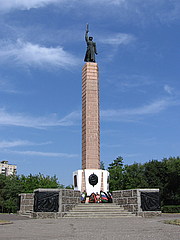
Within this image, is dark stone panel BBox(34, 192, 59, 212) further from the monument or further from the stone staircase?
the monument

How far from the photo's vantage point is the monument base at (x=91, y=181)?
80.1ft

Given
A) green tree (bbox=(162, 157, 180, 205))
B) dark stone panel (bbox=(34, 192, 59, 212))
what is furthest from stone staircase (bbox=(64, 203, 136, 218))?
green tree (bbox=(162, 157, 180, 205))

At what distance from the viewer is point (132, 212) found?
2016 centimetres

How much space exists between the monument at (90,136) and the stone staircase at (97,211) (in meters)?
3.25

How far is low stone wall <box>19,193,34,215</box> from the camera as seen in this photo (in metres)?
23.7

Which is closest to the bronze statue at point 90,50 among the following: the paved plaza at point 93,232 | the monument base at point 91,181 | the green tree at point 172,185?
the monument base at point 91,181

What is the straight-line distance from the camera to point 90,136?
86.5ft

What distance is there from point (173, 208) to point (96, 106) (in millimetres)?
11396

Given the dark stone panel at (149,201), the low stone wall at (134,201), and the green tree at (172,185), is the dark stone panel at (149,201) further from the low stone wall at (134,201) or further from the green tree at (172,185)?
the green tree at (172,185)

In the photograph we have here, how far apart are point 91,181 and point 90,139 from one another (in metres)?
3.80

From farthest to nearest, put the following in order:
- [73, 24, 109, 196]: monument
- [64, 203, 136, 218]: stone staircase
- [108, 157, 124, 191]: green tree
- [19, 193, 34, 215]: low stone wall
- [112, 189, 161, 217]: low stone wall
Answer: [108, 157, 124, 191]: green tree < [73, 24, 109, 196]: monument < [19, 193, 34, 215]: low stone wall < [112, 189, 161, 217]: low stone wall < [64, 203, 136, 218]: stone staircase

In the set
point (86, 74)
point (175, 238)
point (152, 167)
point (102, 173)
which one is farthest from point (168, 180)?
point (175, 238)

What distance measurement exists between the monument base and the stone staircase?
3.02 m

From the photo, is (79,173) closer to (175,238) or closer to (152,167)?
(175,238)
